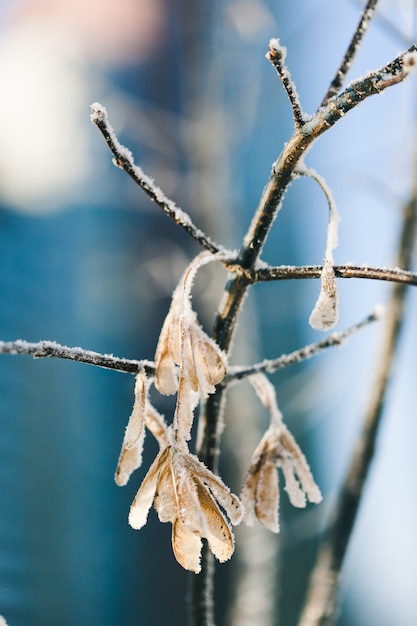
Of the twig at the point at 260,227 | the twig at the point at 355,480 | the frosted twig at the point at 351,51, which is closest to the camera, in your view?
the twig at the point at 260,227

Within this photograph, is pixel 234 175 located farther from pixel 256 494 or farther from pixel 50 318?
pixel 256 494

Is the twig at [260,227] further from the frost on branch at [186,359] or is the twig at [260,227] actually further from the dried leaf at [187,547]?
the dried leaf at [187,547]

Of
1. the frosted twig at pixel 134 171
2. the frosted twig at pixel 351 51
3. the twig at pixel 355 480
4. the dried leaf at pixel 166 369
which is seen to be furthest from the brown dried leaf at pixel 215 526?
the twig at pixel 355 480

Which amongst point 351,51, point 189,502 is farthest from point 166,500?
point 351,51

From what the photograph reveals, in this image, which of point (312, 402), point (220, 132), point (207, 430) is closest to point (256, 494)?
point (207, 430)

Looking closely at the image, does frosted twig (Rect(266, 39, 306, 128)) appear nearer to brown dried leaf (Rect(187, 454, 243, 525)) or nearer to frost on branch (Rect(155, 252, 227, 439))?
frost on branch (Rect(155, 252, 227, 439))

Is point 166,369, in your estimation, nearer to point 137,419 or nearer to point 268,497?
point 137,419
